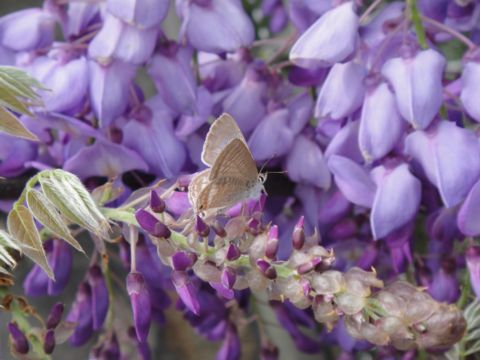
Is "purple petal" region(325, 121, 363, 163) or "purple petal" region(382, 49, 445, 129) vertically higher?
"purple petal" region(382, 49, 445, 129)

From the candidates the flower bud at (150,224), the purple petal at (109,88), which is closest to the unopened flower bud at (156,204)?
the flower bud at (150,224)

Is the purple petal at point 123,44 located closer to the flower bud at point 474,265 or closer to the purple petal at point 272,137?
the purple petal at point 272,137

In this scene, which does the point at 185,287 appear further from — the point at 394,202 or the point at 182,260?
the point at 394,202

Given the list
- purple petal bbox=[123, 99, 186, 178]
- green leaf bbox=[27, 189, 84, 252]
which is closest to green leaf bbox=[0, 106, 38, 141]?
green leaf bbox=[27, 189, 84, 252]

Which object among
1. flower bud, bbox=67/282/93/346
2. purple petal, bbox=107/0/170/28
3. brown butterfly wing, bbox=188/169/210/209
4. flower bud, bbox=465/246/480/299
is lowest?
flower bud, bbox=67/282/93/346

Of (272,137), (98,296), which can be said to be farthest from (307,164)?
(98,296)

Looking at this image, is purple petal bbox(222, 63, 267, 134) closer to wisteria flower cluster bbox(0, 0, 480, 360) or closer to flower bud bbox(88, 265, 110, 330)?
wisteria flower cluster bbox(0, 0, 480, 360)
